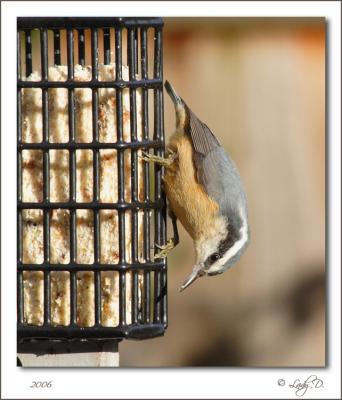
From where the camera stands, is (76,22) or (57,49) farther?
(57,49)

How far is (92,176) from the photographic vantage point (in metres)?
3.93

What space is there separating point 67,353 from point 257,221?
93.6 inches

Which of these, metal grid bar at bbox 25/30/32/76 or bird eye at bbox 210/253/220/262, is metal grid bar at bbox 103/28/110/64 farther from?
bird eye at bbox 210/253/220/262

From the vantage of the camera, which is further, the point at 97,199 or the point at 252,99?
the point at 252,99

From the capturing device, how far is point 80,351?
391 centimetres

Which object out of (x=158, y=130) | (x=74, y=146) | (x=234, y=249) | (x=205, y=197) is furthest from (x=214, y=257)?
(x=74, y=146)

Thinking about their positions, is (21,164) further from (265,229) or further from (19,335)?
(265,229)

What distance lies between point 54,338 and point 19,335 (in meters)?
0.14

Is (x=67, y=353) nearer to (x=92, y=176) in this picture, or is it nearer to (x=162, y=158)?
(x=92, y=176)

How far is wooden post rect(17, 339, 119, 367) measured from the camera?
3840mm

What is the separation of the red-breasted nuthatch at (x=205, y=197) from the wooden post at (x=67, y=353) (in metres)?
0.59

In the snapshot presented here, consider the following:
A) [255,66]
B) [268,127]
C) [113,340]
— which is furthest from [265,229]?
[113,340]

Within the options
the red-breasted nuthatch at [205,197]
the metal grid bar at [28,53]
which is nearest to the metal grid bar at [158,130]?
the red-breasted nuthatch at [205,197]

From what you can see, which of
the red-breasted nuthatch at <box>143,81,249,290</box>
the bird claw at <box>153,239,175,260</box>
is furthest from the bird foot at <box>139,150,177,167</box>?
the bird claw at <box>153,239,175,260</box>
